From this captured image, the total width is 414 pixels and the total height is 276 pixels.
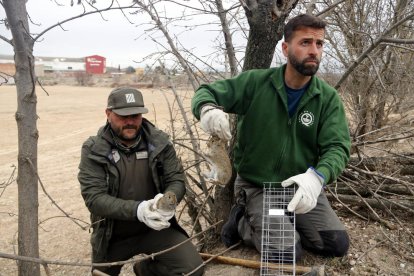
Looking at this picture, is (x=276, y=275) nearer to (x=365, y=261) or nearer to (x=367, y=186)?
(x=365, y=261)

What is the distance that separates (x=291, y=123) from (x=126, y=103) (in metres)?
1.24

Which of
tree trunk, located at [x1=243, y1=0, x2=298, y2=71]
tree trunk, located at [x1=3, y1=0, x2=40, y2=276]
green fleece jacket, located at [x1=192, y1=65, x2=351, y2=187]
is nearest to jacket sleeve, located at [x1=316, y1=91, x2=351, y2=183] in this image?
green fleece jacket, located at [x1=192, y1=65, x2=351, y2=187]

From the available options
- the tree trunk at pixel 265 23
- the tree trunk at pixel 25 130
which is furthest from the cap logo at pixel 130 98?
the tree trunk at pixel 265 23

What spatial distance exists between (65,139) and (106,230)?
36.2ft

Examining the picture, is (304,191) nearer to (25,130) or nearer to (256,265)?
(256,265)

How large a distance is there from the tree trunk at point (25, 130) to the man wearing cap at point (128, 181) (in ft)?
1.25

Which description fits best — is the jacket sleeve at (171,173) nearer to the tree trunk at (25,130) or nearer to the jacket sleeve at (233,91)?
the jacket sleeve at (233,91)

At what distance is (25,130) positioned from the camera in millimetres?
2785

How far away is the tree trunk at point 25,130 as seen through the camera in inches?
101

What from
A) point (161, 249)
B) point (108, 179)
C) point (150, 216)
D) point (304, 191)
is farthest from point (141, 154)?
point (304, 191)

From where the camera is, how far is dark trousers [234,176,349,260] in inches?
125

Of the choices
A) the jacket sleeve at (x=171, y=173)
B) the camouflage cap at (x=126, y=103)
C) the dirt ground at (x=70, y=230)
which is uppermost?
the camouflage cap at (x=126, y=103)

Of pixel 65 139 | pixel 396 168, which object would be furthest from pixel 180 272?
pixel 65 139

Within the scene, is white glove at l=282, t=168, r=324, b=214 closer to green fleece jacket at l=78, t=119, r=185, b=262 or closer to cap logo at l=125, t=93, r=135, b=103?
green fleece jacket at l=78, t=119, r=185, b=262
